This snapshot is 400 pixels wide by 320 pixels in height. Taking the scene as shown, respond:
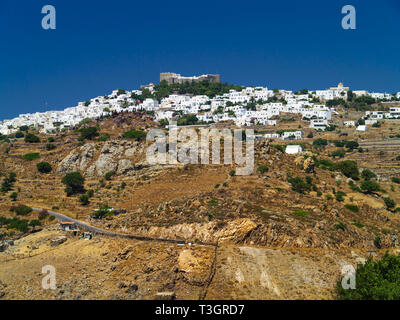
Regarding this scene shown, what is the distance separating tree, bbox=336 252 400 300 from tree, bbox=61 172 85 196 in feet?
83.8

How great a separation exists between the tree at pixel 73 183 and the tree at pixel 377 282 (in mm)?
25553

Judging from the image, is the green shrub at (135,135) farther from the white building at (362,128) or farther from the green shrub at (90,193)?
the white building at (362,128)

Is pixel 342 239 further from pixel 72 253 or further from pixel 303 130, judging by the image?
pixel 303 130

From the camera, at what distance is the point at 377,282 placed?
17.9m

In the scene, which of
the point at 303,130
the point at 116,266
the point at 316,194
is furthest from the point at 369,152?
the point at 116,266

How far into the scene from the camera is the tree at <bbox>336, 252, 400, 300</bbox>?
1691cm

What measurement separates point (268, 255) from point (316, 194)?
1288 cm

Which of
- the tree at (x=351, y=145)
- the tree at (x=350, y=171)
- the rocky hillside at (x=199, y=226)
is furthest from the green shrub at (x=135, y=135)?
the tree at (x=351, y=145)

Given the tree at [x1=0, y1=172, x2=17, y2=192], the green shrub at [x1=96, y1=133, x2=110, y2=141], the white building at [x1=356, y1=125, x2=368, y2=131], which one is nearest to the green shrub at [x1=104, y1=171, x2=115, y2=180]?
the green shrub at [x1=96, y1=133, x2=110, y2=141]

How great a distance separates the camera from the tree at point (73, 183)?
36331 mm

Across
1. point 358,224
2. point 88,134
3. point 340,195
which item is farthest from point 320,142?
point 358,224

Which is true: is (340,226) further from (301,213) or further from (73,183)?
(73,183)

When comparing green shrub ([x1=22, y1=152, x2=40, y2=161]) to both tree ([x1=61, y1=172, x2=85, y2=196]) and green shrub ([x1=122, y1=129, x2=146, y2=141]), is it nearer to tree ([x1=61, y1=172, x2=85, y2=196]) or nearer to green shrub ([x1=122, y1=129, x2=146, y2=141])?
tree ([x1=61, y1=172, x2=85, y2=196])
